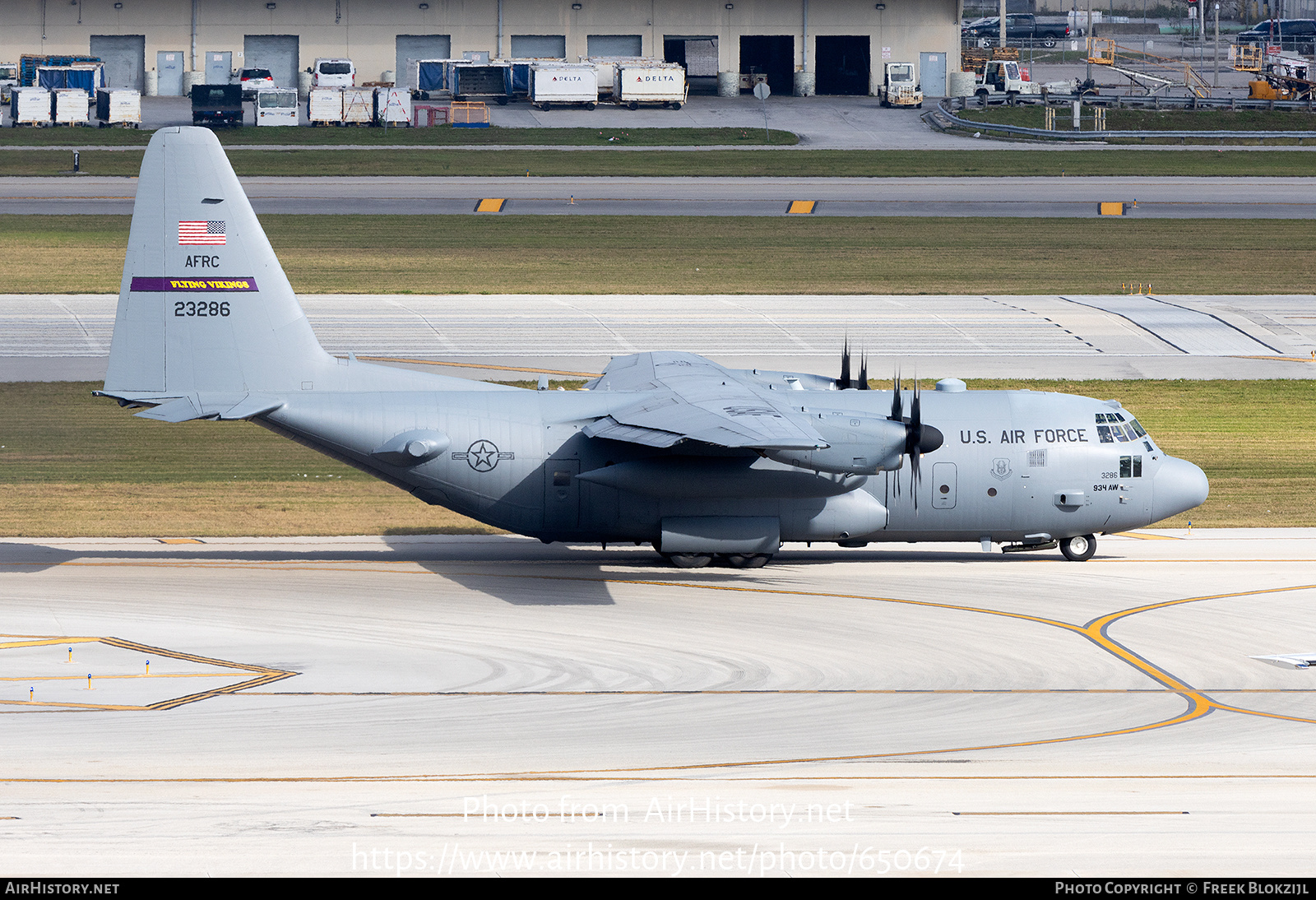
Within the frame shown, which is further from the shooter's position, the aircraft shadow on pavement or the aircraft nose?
the aircraft nose

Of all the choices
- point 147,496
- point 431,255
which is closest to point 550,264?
point 431,255

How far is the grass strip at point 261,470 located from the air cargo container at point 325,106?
2499 inches

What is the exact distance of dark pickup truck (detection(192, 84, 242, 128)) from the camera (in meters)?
104

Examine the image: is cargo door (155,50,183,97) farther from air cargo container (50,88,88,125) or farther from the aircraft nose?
the aircraft nose

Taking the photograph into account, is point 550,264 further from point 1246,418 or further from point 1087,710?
point 1087,710

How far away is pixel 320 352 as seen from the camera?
33531 mm

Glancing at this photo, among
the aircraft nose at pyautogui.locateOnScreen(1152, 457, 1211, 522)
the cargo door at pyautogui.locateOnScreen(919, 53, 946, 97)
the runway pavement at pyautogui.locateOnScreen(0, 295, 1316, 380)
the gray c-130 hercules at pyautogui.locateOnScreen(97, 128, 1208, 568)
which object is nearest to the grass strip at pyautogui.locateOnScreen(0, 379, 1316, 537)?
the runway pavement at pyautogui.locateOnScreen(0, 295, 1316, 380)

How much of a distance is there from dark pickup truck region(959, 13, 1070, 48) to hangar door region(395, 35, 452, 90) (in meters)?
86.5

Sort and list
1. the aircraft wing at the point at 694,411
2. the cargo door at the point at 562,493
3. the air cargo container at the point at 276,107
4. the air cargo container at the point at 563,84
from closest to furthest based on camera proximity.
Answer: the aircraft wing at the point at 694,411 → the cargo door at the point at 562,493 → the air cargo container at the point at 276,107 → the air cargo container at the point at 563,84

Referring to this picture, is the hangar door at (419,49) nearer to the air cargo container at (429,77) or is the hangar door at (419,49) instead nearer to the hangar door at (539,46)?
the air cargo container at (429,77)

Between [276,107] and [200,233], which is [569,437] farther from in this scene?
[276,107]

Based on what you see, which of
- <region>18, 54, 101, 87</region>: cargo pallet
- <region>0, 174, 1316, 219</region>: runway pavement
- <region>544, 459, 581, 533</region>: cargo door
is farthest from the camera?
<region>18, 54, 101, 87</region>: cargo pallet

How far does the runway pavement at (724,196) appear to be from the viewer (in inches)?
3246

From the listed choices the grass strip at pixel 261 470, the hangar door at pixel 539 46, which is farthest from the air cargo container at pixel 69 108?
the grass strip at pixel 261 470
